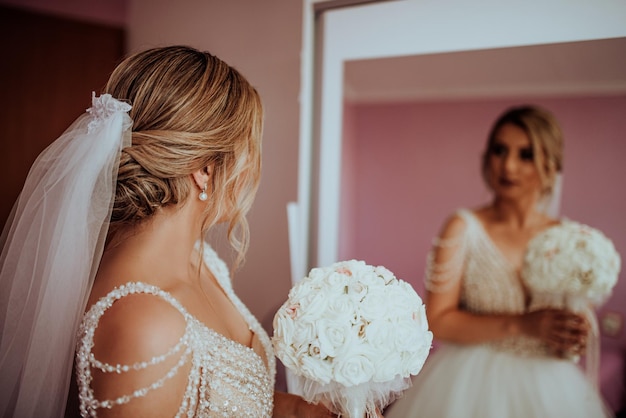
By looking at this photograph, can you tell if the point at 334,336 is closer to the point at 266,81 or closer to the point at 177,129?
the point at 177,129

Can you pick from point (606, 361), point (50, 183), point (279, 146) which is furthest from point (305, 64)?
point (606, 361)

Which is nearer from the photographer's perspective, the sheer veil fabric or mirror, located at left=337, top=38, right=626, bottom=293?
the sheer veil fabric

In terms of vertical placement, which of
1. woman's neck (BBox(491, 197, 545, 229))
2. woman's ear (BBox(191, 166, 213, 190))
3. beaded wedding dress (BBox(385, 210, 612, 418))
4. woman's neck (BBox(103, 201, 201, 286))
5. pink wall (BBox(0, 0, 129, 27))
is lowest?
beaded wedding dress (BBox(385, 210, 612, 418))

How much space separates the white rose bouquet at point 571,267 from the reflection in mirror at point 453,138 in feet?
0.09

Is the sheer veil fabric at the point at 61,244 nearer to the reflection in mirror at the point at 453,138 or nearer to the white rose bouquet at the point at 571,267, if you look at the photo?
the reflection in mirror at the point at 453,138

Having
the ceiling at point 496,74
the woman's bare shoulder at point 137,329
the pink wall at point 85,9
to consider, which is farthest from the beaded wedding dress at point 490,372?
the pink wall at point 85,9

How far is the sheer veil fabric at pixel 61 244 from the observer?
3.76 feet

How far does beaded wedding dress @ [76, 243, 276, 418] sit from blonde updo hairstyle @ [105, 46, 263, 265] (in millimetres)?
218

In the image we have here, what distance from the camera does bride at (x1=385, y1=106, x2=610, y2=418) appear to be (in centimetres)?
135

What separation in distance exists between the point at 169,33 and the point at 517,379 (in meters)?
1.79

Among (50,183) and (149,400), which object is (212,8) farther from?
(149,400)

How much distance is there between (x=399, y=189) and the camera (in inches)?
64.0

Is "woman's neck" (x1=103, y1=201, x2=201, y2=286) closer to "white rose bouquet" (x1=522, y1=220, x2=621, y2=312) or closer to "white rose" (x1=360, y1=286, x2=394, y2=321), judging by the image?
"white rose" (x1=360, y1=286, x2=394, y2=321)

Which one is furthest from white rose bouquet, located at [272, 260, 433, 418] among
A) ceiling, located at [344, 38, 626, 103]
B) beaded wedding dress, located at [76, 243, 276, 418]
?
ceiling, located at [344, 38, 626, 103]
